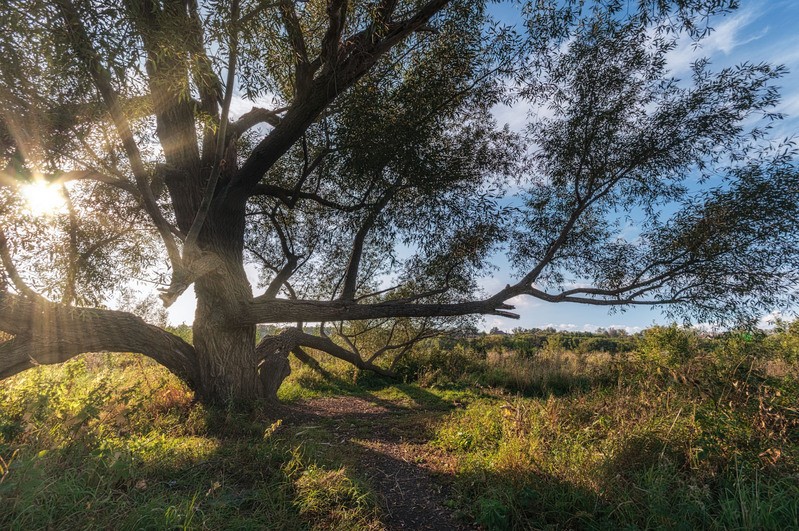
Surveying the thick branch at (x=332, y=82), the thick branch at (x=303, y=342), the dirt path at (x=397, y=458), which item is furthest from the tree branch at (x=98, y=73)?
the thick branch at (x=303, y=342)

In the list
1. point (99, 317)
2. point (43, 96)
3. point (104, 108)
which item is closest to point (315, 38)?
point (104, 108)

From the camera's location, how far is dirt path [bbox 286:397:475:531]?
381 centimetres

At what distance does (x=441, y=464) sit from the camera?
16.8 ft

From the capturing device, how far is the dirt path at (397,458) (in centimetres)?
381

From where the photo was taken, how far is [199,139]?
8.33 m

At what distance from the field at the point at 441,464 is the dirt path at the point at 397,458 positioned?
1.3 inches

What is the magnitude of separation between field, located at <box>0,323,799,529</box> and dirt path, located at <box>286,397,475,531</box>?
34 mm

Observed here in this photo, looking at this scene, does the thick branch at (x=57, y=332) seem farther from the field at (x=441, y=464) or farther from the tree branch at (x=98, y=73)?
the tree branch at (x=98, y=73)

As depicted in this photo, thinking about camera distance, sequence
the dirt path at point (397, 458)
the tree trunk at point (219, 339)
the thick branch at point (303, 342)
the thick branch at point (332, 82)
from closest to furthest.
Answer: the dirt path at point (397, 458) → the thick branch at point (332, 82) → the tree trunk at point (219, 339) → the thick branch at point (303, 342)

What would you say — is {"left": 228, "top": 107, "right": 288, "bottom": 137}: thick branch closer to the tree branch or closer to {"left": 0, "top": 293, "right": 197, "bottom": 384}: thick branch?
the tree branch

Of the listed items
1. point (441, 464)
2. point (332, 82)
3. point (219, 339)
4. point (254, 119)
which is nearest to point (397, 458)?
point (441, 464)

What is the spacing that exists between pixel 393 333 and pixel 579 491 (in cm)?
1220

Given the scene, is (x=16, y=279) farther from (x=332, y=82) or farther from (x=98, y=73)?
(x=332, y=82)

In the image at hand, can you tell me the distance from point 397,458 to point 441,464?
0.77 metres
